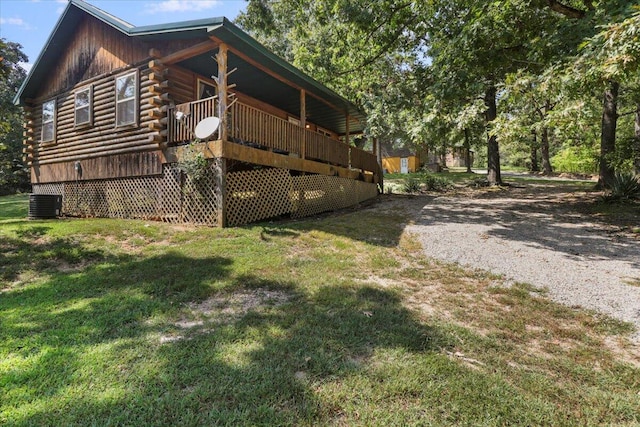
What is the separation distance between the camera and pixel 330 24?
1266cm

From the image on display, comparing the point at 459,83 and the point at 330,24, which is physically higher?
the point at 330,24

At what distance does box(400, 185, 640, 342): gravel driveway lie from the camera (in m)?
4.70

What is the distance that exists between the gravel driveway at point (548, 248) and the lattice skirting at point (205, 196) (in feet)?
11.0

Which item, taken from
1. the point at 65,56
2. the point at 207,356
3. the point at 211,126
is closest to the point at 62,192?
the point at 65,56

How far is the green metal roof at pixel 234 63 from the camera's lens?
7578 mm

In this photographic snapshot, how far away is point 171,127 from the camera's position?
8.75 metres

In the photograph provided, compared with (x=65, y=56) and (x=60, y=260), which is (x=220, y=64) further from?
(x=65, y=56)

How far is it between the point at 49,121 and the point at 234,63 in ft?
27.9

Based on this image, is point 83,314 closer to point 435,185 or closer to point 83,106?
point 83,106

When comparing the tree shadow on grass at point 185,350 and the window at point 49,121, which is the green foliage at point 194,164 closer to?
the tree shadow on grass at point 185,350

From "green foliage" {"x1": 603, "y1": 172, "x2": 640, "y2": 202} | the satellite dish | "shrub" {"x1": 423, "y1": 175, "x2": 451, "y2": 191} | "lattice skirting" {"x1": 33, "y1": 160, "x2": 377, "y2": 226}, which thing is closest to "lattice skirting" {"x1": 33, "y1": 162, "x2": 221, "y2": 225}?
"lattice skirting" {"x1": 33, "y1": 160, "x2": 377, "y2": 226}

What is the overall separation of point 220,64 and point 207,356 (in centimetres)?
669

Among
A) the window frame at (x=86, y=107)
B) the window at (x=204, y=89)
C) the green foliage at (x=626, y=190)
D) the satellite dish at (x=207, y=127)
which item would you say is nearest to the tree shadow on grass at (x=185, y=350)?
the satellite dish at (x=207, y=127)

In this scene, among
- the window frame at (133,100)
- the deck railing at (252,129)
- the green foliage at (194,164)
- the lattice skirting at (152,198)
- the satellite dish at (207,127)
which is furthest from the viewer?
the window frame at (133,100)
